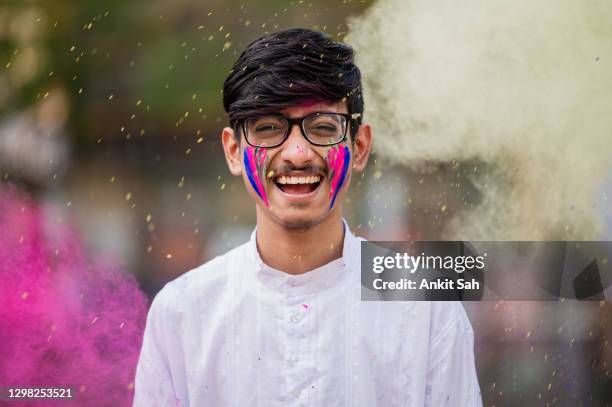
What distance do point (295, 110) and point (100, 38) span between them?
2.83 ft

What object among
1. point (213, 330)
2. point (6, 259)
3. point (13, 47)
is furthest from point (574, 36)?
point (6, 259)

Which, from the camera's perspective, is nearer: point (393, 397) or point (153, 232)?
point (393, 397)

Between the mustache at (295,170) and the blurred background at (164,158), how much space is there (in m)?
0.26

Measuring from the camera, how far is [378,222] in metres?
2.57

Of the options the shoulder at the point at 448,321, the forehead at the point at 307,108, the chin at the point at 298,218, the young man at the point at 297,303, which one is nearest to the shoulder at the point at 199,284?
the young man at the point at 297,303

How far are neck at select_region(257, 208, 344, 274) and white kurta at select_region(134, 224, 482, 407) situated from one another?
0.03 metres

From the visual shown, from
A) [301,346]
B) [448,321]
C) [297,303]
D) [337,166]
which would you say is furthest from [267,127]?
[448,321]

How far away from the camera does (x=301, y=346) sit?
2420 millimetres

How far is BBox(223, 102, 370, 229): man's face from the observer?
2316mm

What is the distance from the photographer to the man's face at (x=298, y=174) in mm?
2316

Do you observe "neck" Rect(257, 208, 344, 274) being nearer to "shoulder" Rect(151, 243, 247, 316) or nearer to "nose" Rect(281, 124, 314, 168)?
"shoulder" Rect(151, 243, 247, 316)

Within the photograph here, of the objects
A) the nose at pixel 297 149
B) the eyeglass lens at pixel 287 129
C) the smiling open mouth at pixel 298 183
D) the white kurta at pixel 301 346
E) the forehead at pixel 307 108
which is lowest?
the white kurta at pixel 301 346

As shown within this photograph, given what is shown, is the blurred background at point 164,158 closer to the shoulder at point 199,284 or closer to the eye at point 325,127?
the shoulder at point 199,284

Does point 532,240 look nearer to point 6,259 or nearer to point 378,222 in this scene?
point 378,222
